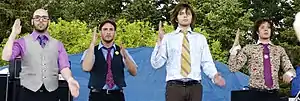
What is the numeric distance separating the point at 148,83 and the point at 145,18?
13513 millimetres

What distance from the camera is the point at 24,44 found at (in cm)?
421

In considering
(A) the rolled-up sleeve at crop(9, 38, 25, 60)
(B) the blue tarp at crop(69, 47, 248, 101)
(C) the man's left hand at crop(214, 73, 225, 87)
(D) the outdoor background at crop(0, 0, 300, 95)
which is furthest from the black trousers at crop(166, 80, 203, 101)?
(D) the outdoor background at crop(0, 0, 300, 95)

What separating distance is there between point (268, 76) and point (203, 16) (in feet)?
51.0

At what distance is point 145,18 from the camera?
2081cm

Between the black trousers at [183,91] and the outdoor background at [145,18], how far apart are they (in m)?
9.71

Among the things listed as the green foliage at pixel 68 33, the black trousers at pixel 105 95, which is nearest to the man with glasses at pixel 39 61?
the black trousers at pixel 105 95

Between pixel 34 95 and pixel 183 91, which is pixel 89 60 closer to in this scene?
pixel 34 95

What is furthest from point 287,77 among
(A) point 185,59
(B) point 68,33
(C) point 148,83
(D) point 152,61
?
(B) point 68,33

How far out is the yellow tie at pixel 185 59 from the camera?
13.7 ft

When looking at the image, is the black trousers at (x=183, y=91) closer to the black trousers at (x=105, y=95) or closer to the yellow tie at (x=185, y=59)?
the yellow tie at (x=185, y=59)

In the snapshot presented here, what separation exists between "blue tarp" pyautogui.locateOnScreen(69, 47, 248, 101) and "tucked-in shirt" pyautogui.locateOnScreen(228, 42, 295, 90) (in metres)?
2.75

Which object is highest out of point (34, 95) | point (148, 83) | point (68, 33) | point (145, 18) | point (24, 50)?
point (145, 18)

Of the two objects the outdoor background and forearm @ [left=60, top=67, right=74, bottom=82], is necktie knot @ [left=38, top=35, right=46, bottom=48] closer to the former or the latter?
forearm @ [left=60, top=67, right=74, bottom=82]

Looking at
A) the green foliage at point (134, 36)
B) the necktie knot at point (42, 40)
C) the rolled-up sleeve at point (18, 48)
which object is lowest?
the rolled-up sleeve at point (18, 48)
